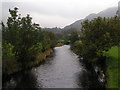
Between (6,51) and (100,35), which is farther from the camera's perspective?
(6,51)

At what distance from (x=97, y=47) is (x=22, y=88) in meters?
18.1

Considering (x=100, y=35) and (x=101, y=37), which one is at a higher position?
(x=100, y=35)

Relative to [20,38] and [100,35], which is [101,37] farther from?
[20,38]

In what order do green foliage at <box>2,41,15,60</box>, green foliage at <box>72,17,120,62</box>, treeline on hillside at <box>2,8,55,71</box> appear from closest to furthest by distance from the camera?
green foliage at <box>72,17,120,62</box>
green foliage at <box>2,41,15,60</box>
treeline on hillside at <box>2,8,55,71</box>

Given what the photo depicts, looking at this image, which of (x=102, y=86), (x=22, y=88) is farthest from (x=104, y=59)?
(x=22, y=88)

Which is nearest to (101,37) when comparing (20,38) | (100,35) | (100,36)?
(100,36)

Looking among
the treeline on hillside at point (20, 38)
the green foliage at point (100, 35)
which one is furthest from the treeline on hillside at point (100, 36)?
the treeline on hillside at point (20, 38)

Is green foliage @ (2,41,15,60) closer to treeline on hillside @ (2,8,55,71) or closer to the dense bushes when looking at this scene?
treeline on hillside @ (2,8,55,71)

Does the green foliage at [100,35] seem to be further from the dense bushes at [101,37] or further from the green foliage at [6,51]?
the green foliage at [6,51]

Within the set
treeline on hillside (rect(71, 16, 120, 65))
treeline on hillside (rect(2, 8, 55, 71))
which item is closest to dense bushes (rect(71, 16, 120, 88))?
treeline on hillside (rect(71, 16, 120, 65))

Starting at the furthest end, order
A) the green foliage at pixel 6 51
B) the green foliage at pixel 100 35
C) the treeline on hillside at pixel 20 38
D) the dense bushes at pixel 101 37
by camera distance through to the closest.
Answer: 1. the treeline on hillside at pixel 20 38
2. the green foliage at pixel 6 51
3. the green foliage at pixel 100 35
4. the dense bushes at pixel 101 37

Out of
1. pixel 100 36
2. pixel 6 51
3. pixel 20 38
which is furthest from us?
pixel 20 38

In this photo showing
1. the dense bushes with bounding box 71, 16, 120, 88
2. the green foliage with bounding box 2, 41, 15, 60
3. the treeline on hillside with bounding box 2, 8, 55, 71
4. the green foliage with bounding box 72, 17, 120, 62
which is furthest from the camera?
the treeline on hillside with bounding box 2, 8, 55, 71

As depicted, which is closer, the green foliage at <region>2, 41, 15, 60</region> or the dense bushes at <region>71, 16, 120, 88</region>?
the dense bushes at <region>71, 16, 120, 88</region>
